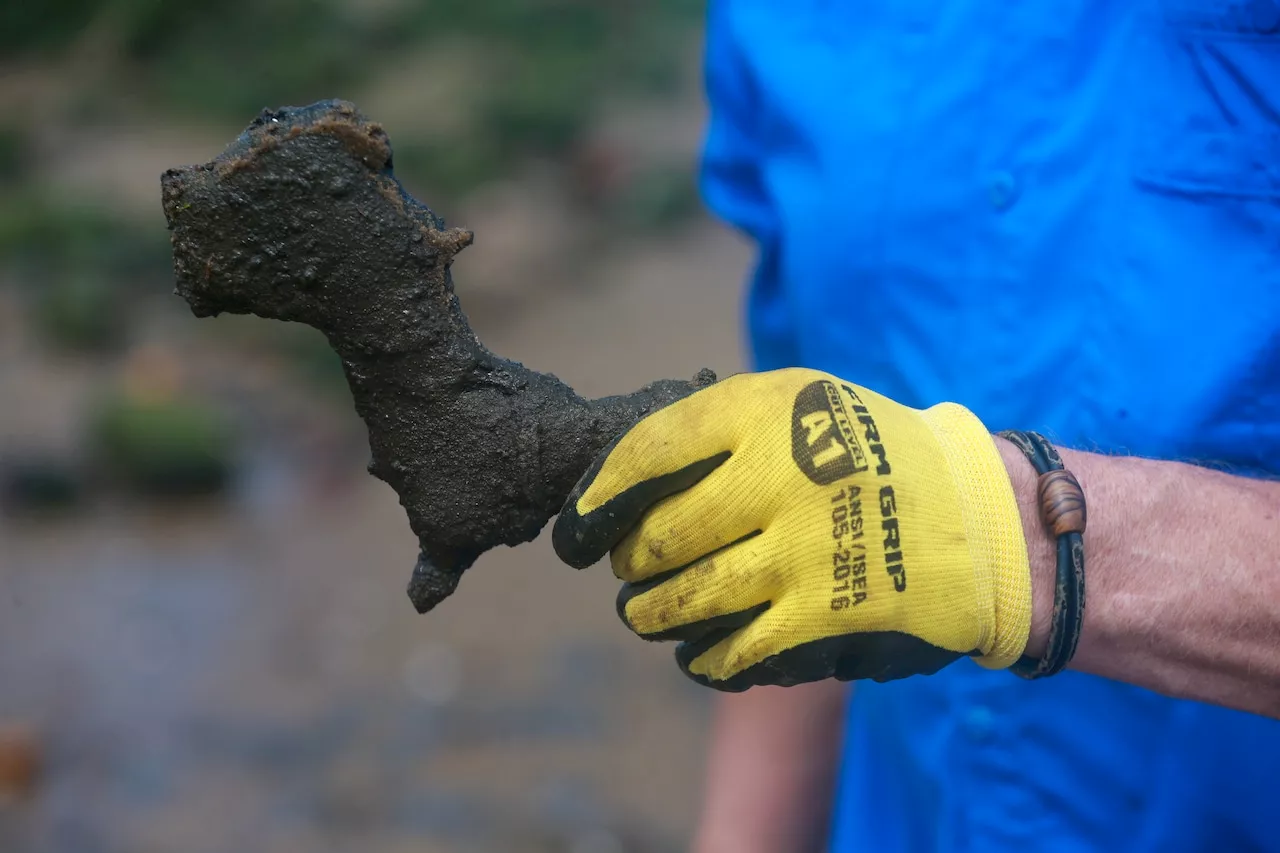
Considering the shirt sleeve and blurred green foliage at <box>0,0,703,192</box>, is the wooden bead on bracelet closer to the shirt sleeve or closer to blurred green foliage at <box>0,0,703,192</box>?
the shirt sleeve

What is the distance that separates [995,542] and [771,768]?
0.88 metres

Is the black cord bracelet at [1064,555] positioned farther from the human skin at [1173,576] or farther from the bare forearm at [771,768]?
the bare forearm at [771,768]

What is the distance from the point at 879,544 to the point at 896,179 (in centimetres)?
68

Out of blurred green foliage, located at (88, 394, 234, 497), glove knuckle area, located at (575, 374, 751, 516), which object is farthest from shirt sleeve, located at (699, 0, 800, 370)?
blurred green foliage, located at (88, 394, 234, 497)

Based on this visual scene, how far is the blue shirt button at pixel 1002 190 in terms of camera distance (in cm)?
159

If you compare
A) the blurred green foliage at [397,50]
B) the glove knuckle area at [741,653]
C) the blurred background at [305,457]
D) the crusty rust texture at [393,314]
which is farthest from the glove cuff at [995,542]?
the blurred green foliage at [397,50]

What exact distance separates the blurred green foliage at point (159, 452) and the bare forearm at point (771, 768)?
13.4 feet

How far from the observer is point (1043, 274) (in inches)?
61.3

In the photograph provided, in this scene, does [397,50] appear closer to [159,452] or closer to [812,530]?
A: [159,452]

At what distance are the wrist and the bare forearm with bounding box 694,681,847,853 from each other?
0.72 metres

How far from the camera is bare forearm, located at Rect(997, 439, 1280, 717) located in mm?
1287

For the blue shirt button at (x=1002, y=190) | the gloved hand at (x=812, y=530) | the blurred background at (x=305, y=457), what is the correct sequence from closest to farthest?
the gloved hand at (x=812, y=530) < the blue shirt button at (x=1002, y=190) < the blurred background at (x=305, y=457)

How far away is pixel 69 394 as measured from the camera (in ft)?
19.8

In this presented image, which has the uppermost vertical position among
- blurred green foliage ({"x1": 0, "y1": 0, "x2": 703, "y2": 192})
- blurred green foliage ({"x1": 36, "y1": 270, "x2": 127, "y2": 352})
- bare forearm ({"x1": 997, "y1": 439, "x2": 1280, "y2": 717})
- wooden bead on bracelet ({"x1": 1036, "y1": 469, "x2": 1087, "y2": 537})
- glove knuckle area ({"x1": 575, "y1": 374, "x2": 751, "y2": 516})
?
blurred green foliage ({"x1": 0, "y1": 0, "x2": 703, "y2": 192})
